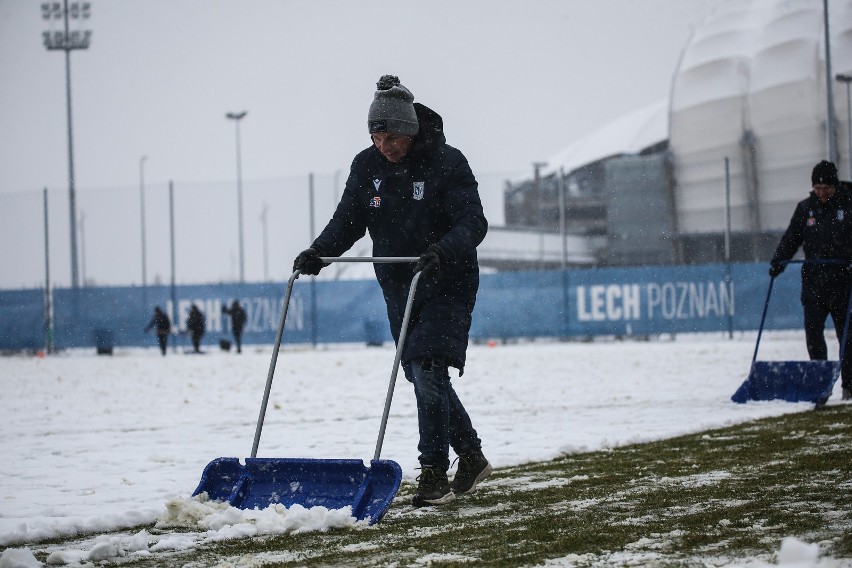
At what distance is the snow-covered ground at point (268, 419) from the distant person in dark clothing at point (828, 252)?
604 mm

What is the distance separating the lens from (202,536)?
3.95 meters

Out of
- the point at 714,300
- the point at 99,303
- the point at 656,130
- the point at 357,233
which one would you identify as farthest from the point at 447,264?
the point at 656,130

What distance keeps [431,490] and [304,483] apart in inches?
19.5

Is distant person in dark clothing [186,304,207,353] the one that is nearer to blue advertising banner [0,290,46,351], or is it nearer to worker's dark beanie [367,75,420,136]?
blue advertising banner [0,290,46,351]

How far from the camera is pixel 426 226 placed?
4.72 m

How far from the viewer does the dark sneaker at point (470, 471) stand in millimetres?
4785

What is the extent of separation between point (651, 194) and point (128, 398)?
50.5ft

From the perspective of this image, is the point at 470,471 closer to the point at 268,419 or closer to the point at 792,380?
the point at 268,419

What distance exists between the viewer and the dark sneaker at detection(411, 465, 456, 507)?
4.48 metres

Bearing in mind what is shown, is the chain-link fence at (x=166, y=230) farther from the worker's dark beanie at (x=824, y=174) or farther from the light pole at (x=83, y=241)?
the worker's dark beanie at (x=824, y=174)

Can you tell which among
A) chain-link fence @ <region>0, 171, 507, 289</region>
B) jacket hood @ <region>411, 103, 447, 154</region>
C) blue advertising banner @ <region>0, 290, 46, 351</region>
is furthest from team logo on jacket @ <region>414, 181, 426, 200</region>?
blue advertising banner @ <region>0, 290, 46, 351</region>

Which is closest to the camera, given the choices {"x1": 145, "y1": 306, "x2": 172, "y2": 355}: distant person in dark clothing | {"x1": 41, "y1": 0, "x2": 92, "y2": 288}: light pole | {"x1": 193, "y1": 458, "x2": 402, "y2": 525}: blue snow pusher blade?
{"x1": 193, "y1": 458, "x2": 402, "y2": 525}: blue snow pusher blade

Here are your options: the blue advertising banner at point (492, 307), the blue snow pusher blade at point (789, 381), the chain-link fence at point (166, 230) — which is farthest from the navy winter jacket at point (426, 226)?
the chain-link fence at point (166, 230)

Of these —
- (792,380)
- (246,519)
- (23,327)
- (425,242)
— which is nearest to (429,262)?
(425,242)
